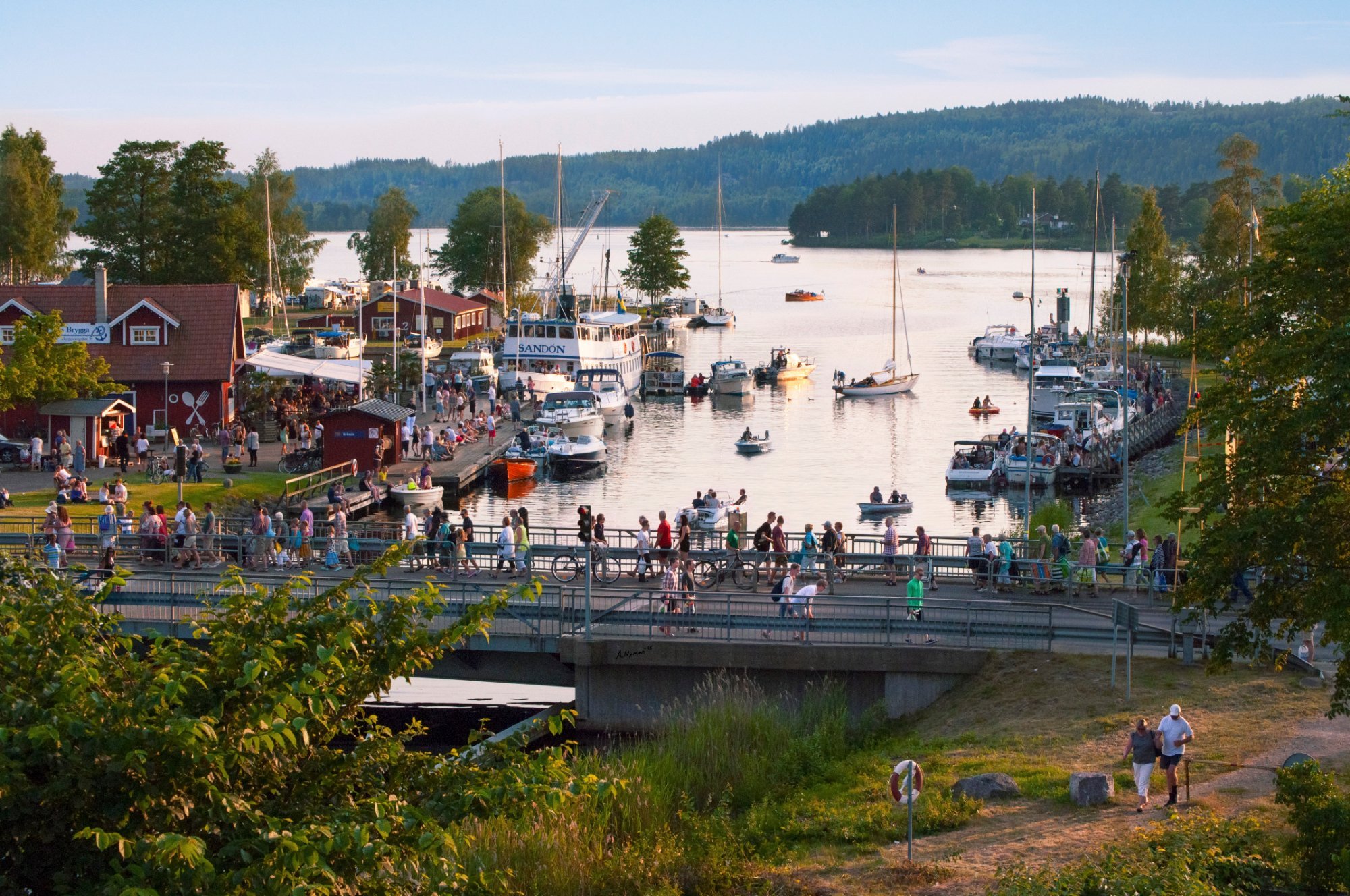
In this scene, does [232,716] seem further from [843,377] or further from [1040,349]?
[1040,349]

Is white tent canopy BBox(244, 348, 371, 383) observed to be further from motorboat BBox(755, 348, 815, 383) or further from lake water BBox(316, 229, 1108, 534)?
motorboat BBox(755, 348, 815, 383)

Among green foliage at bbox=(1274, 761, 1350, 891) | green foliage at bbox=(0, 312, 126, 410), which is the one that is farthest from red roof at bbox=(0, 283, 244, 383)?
green foliage at bbox=(1274, 761, 1350, 891)

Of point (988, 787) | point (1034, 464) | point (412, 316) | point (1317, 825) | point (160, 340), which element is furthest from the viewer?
point (412, 316)

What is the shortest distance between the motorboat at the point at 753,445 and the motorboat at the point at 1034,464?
11.4 meters

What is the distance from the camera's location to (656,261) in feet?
430

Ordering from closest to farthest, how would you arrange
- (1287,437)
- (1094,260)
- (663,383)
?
(1287,437)
(1094,260)
(663,383)

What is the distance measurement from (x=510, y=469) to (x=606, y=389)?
2042 centimetres

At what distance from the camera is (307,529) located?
3130 cm

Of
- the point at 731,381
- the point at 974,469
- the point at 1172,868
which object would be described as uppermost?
the point at 731,381

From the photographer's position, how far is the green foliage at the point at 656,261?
13100cm

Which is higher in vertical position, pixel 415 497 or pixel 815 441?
pixel 415 497

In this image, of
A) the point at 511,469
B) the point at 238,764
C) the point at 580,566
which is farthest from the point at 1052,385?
the point at 238,764

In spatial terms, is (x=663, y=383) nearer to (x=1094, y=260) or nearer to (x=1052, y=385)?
(x=1052, y=385)

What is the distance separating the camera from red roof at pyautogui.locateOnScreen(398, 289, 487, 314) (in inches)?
3959
